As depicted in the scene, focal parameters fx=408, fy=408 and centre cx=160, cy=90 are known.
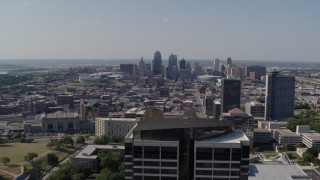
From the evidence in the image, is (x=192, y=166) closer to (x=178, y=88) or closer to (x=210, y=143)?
(x=210, y=143)

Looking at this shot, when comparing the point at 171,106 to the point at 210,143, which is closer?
the point at 210,143

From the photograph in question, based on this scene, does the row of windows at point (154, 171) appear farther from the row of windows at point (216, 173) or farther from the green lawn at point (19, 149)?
the green lawn at point (19, 149)

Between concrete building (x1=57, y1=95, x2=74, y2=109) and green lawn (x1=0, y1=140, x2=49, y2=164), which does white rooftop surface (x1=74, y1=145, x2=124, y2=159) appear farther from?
concrete building (x1=57, y1=95, x2=74, y2=109)

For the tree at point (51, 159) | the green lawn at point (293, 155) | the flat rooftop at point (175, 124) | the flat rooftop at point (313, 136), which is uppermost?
the flat rooftop at point (175, 124)

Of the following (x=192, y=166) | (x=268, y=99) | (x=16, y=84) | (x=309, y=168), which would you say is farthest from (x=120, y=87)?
(x=192, y=166)

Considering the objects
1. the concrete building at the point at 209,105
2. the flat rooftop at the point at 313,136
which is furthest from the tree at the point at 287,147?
the concrete building at the point at 209,105

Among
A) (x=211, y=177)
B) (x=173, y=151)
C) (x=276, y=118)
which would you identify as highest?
(x=173, y=151)

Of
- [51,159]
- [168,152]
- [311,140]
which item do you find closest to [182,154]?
[168,152]
